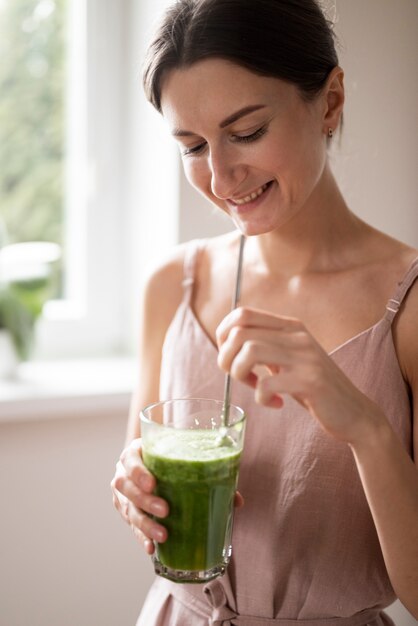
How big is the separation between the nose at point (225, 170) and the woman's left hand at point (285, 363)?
29cm

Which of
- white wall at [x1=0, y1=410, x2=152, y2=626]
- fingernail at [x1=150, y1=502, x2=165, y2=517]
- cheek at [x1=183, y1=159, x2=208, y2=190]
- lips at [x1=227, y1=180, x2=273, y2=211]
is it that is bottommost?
white wall at [x1=0, y1=410, x2=152, y2=626]

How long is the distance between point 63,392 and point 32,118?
0.87 metres

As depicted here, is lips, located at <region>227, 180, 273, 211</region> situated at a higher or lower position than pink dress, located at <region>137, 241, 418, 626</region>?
higher

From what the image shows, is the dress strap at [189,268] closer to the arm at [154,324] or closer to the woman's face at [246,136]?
the arm at [154,324]

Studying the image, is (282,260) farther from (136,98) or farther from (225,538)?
(136,98)

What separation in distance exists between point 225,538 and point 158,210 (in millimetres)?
1219

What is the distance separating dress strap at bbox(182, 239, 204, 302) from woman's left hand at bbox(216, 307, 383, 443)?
0.56 meters

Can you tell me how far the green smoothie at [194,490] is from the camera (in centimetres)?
111

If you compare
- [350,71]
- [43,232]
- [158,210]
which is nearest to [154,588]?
[158,210]

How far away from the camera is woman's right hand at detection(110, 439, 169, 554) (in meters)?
1.15

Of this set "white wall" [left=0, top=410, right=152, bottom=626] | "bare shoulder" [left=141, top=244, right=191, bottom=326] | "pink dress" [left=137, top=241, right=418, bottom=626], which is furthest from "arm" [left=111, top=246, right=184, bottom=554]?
"white wall" [left=0, top=410, right=152, bottom=626]

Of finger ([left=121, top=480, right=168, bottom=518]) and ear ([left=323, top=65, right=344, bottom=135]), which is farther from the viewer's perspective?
ear ([left=323, top=65, right=344, bottom=135])

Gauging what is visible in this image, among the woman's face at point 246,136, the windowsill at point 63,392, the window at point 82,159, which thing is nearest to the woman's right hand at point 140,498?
the woman's face at point 246,136

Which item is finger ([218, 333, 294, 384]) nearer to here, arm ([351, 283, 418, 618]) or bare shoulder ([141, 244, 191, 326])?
arm ([351, 283, 418, 618])
